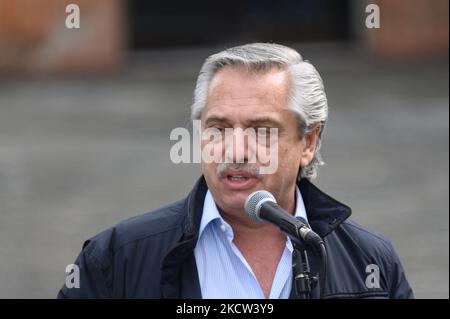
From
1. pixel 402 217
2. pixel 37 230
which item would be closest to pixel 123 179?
pixel 37 230

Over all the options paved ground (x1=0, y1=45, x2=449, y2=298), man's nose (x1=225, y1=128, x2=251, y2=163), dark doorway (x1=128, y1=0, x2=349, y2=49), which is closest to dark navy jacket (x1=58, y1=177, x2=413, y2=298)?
man's nose (x1=225, y1=128, x2=251, y2=163)

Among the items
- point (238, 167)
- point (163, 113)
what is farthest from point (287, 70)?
point (163, 113)

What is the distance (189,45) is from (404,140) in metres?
5.64

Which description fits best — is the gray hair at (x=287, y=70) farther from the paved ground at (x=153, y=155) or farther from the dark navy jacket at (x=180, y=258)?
the paved ground at (x=153, y=155)

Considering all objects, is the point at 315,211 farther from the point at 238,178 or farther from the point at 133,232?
the point at 133,232

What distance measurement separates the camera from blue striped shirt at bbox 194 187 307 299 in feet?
10.7

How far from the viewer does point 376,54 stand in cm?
1611

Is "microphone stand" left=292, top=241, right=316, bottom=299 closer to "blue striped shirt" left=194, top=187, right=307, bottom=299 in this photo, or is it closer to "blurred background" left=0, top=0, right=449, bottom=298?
"blue striped shirt" left=194, top=187, right=307, bottom=299

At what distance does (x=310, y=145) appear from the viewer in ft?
11.7

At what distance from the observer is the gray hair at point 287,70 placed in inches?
132

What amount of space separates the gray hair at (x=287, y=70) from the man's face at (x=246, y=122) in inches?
1.0

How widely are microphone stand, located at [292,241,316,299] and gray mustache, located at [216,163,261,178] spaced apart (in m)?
0.37

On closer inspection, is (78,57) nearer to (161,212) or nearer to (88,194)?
(88,194)

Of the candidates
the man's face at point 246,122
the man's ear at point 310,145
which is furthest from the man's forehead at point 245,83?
the man's ear at point 310,145
